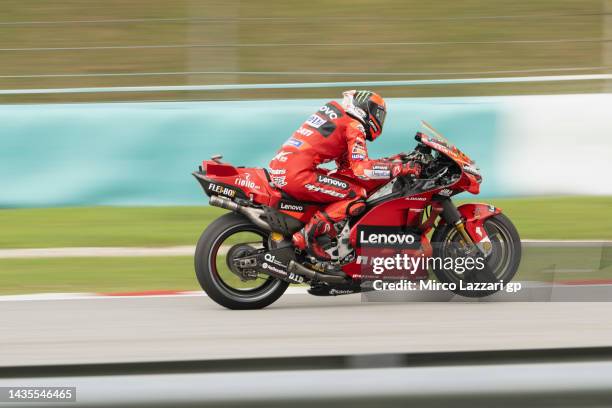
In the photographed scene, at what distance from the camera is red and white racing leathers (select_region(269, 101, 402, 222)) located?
6.55 meters

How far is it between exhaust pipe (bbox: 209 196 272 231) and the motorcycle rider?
25 centimetres

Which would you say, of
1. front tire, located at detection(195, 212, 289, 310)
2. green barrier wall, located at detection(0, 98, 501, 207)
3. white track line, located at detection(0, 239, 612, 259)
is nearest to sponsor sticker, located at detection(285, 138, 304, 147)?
front tire, located at detection(195, 212, 289, 310)

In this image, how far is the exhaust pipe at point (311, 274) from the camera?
6.50 meters

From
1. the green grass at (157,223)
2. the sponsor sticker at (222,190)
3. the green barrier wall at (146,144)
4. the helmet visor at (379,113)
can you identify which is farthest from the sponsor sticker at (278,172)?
the green barrier wall at (146,144)

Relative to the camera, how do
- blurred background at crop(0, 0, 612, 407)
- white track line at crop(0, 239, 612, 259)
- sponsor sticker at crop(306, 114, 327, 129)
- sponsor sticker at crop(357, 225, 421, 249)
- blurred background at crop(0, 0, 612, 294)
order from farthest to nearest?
blurred background at crop(0, 0, 612, 294)
white track line at crop(0, 239, 612, 259)
sponsor sticker at crop(306, 114, 327, 129)
sponsor sticker at crop(357, 225, 421, 249)
blurred background at crop(0, 0, 612, 407)

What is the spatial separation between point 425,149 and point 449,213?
1.61ft

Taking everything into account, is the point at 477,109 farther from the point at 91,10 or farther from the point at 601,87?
the point at 91,10

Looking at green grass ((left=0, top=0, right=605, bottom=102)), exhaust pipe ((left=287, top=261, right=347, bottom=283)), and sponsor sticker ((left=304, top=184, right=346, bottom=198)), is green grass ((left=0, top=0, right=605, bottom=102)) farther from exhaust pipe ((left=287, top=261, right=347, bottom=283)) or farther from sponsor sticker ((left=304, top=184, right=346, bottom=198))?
exhaust pipe ((left=287, top=261, right=347, bottom=283))

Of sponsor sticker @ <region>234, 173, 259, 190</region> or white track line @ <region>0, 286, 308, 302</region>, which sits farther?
white track line @ <region>0, 286, 308, 302</region>

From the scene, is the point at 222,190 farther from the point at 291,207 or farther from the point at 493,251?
the point at 493,251

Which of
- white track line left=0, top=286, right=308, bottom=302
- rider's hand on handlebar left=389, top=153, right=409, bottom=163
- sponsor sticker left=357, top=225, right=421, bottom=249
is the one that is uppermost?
rider's hand on handlebar left=389, top=153, right=409, bottom=163

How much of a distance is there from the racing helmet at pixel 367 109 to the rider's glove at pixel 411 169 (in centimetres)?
37

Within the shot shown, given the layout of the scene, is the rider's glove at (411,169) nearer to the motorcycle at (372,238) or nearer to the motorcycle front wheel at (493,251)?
the motorcycle at (372,238)

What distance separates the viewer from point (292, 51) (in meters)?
11.5
